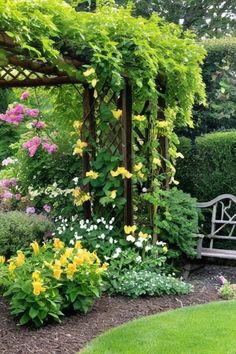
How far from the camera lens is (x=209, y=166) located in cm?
683

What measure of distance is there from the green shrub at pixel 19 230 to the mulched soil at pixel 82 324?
102 cm

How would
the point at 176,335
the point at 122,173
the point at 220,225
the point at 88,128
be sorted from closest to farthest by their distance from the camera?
the point at 176,335
the point at 122,173
the point at 88,128
the point at 220,225

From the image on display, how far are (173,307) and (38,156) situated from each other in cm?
300

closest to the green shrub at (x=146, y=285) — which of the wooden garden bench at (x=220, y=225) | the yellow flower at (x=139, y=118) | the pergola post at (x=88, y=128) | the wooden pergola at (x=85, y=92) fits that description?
the wooden pergola at (x=85, y=92)

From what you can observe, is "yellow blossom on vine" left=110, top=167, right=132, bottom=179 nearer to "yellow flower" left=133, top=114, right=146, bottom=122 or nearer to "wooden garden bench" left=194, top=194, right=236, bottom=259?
"yellow flower" left=133, top=114, right=146, bottom=122

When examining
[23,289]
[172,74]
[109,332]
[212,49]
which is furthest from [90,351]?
[212,49]

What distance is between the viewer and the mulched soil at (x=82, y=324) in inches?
136

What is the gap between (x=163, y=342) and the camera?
360 cm

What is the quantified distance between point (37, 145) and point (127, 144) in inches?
70.7

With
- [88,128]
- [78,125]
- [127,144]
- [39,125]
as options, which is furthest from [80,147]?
[39,125]

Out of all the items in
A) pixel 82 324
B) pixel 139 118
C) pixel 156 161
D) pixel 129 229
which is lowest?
pixel 82 324

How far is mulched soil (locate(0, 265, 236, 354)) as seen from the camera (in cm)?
346

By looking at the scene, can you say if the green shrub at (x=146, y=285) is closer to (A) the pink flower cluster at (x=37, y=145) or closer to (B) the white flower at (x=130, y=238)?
(B) the white flower at (x=130, y=238)

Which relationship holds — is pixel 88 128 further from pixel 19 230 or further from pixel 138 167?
pixel 19 230
